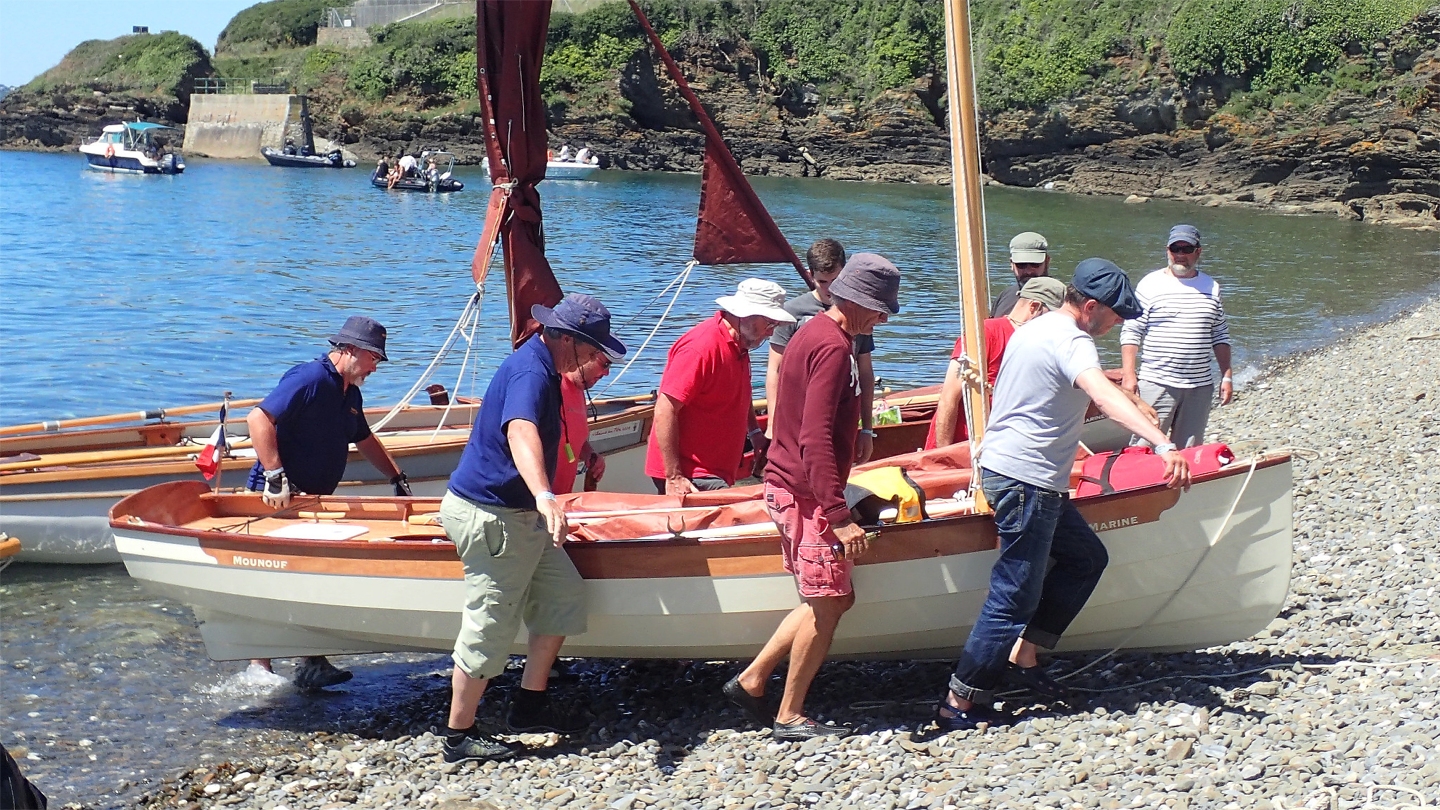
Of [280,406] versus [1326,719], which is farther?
[280,406]

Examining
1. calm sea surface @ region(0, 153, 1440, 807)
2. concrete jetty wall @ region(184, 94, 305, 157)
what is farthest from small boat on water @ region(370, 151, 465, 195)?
concrete jetty wall @ region(184, 94, 305, 157)

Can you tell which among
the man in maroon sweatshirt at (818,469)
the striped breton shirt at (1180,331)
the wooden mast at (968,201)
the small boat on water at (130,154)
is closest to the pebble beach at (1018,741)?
the man in maroon sweatshirt at (818,469)

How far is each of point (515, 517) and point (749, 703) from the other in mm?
1396

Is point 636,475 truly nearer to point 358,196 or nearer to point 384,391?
point 384,391

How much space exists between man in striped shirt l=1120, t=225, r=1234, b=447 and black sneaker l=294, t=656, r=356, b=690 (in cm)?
510

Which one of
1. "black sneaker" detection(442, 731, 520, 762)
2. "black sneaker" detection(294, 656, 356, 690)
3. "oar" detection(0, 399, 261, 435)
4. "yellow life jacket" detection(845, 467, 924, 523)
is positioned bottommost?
"black sneaker" detection(294, 656, 356, 690)

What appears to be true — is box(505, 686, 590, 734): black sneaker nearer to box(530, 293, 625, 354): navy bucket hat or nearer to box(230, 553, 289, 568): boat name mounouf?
box(230, 553, 289, 568): boat name mounouf

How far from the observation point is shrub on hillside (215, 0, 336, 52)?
3962 inches

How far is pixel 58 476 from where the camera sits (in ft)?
31.4

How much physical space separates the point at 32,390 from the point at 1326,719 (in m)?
16.9

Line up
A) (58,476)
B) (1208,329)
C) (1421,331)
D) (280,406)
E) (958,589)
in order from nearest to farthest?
1. (958,589)
2. (280,406)
3. (1208,329)
4. (58,476)
5. (1421,331)

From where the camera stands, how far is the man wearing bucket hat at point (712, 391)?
642cm

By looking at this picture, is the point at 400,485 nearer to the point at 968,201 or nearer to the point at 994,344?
the point at 994,344

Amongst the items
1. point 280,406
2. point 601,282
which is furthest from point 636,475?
point 601,282
